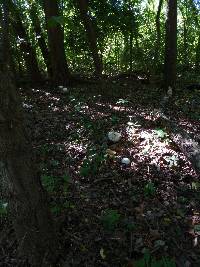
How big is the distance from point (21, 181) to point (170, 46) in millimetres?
8977

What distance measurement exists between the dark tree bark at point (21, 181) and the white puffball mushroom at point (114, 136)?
274 centimetres

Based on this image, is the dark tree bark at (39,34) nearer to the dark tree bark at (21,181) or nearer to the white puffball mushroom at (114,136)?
the white puffball mushroom at (114,136)

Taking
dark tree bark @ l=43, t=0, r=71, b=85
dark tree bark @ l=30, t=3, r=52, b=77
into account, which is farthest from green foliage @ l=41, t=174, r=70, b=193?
dark tree bark @ l=30, t=3, r=52, b=77

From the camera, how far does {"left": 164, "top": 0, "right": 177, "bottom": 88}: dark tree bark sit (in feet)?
34.6

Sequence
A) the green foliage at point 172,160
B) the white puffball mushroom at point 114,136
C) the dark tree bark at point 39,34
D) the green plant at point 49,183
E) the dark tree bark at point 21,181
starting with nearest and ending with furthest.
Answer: the dark tree bark at point 21,181 < the green plant at point 49,183 < the green foliage at point 172,160 < the white puffball mushroom at point 114,136 < the dark tree bark at point 39,34

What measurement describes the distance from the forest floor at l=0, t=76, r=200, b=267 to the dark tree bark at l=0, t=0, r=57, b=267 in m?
0.26

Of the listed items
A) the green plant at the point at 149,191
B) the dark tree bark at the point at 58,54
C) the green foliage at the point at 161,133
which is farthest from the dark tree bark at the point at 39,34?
the green plant at the point at 149,191

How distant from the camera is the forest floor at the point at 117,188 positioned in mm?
3828

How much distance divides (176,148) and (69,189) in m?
2.10

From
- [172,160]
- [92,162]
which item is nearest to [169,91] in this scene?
[172,160]

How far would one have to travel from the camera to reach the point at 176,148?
19.1ft

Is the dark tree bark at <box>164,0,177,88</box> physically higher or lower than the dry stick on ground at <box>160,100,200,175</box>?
higher

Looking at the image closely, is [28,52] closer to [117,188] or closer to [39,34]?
[39,34]

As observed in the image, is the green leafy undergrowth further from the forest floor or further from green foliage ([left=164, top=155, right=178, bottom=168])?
green foliage ([left=164, top=155, right=178, bottom=168])
